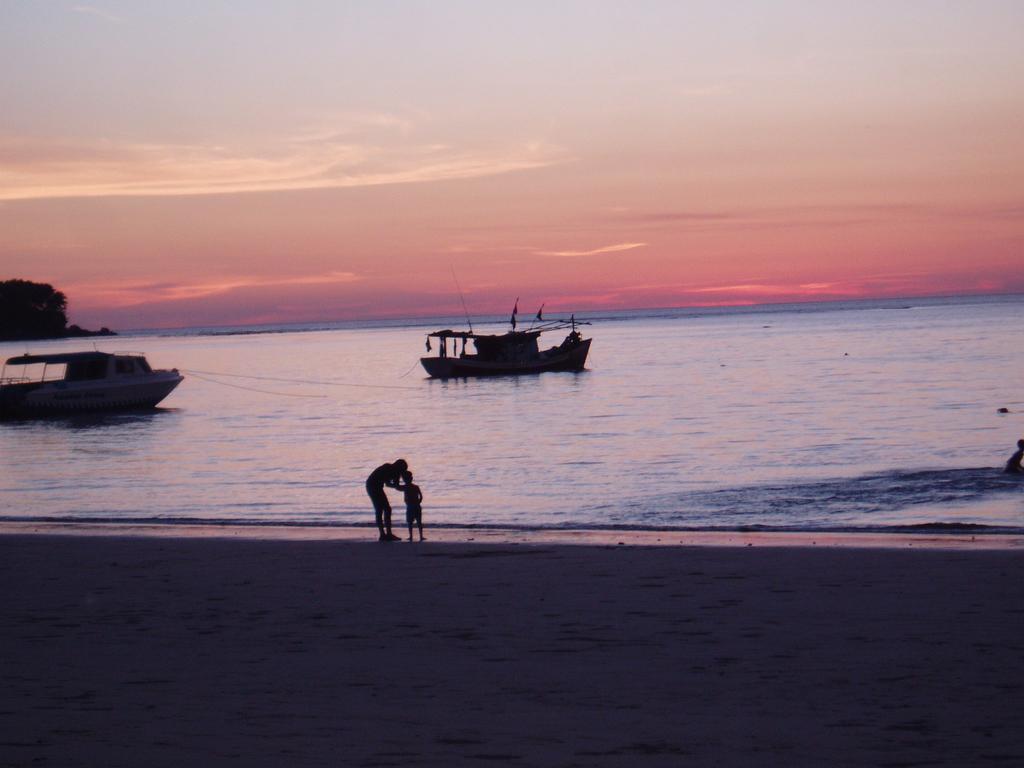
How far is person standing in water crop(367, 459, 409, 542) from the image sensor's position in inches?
622

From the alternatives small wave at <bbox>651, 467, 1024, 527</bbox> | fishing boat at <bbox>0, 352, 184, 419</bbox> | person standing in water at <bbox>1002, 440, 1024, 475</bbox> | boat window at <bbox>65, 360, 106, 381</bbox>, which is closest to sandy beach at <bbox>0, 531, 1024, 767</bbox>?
small wave at <bbox>651, 467, 1024, 527</bbox>

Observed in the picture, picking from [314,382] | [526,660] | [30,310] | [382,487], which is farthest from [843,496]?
[30,310]

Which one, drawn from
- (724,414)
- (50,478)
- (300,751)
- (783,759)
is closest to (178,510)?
(50,478)

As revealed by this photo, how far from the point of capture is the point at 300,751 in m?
6.78

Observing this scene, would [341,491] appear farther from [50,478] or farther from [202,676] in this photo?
[202,676]

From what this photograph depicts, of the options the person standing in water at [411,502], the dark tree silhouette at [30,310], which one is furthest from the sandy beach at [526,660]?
the dark tree silhouette at [30,310]

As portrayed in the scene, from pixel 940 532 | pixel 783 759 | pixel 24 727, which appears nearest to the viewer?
pixel 783 759

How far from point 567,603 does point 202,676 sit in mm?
3873

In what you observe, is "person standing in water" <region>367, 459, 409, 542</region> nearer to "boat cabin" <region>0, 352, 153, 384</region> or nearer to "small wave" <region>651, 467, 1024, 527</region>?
"small wave" <region>651, 467, 1024, 527</region>

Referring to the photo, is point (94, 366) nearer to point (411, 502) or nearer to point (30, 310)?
point (411, 502)

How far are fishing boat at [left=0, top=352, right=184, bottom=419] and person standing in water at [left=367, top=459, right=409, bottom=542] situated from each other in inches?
1375

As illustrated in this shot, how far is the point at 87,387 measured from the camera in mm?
49438

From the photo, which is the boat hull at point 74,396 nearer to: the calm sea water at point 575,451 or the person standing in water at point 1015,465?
the calm sea water at point 575,451

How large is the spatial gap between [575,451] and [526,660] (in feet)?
79.6
